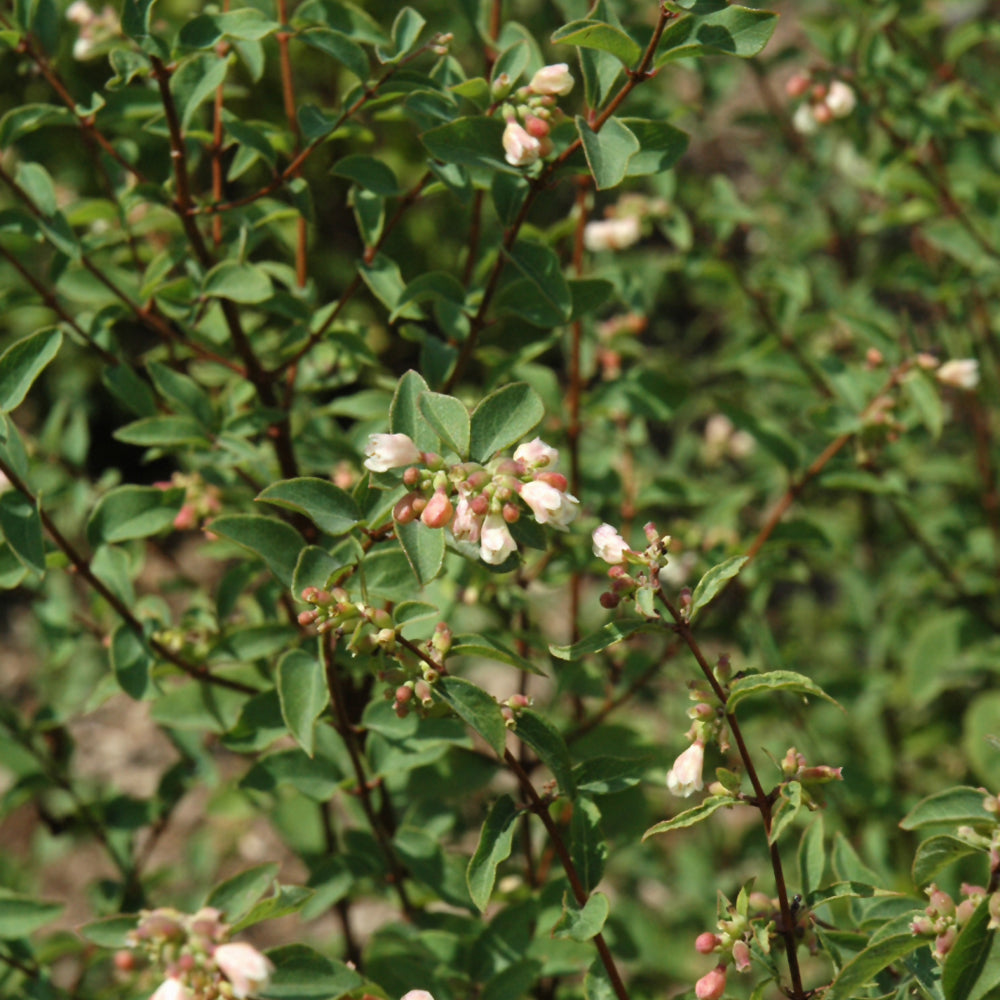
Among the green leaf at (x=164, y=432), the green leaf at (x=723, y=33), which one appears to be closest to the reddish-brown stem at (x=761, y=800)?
the green leaf at (x=723, y=33)

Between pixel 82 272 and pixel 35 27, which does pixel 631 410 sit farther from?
pixel 35 27

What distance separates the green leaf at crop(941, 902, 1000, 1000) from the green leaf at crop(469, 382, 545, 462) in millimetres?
845

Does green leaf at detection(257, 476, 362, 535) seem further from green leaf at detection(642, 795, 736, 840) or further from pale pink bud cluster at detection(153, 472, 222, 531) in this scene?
pale pink bud cluster at detection(153, 472, 222, 531)

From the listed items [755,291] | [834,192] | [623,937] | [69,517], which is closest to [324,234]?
[69,517]

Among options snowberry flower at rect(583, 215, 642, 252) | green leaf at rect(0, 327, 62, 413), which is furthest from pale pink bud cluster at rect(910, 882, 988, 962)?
snowberry flower at rect(583, 215, 642, 252)

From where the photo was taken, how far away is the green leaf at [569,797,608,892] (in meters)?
1.69

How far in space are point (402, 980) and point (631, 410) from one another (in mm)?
1355

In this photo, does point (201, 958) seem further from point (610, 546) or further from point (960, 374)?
point (960, 374)

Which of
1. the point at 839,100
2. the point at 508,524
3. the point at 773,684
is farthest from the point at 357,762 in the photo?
the point at 839,100

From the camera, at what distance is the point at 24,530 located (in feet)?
5.81

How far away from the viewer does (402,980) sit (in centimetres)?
197

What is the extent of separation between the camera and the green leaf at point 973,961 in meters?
1.33

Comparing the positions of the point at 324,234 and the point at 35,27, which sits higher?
the point at 35,27

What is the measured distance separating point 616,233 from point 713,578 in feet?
5.24
